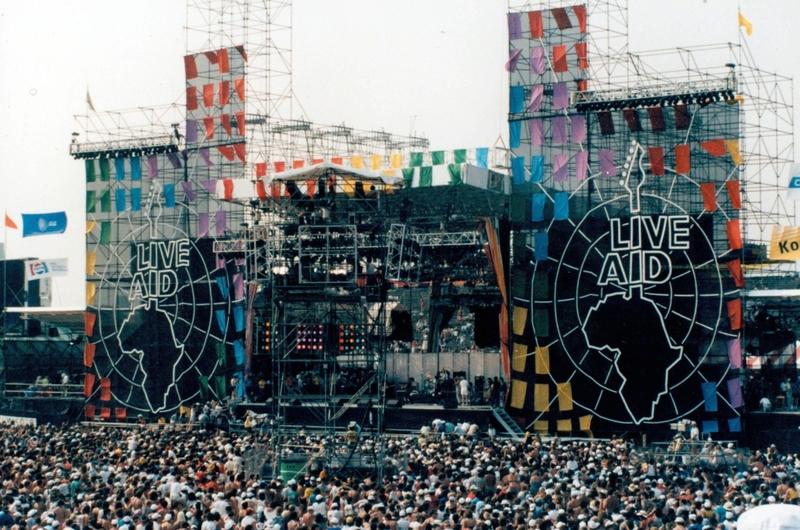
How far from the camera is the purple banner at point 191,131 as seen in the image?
37250 millimetres

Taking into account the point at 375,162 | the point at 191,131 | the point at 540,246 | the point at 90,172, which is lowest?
the point at 540,246

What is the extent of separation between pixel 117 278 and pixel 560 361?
51.7 feet

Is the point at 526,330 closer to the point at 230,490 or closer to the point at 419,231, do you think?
the point at 419,231

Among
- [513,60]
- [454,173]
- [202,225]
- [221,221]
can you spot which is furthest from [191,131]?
[513,60]

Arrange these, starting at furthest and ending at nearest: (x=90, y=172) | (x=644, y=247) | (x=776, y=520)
Answer: (x=90, y=172)
(x=644, y=247)
(x=776, y=520)

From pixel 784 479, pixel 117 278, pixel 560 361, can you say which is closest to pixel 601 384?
pixel 560 361

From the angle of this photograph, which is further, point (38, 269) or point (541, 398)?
point (38, 269)

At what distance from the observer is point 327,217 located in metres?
25.0

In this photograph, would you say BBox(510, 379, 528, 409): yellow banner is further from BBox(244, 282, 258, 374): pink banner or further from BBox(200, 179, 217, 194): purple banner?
BBox(200, 179, 217, 194): purple banner

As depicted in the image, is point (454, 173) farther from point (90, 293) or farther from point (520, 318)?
point (90, 293)

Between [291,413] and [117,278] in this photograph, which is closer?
[291,413]

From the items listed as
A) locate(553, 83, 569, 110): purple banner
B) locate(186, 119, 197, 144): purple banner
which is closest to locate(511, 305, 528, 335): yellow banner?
locate(553, 83, 569, 110): purple banner

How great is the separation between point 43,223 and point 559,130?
18165 mm

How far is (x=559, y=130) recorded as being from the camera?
103 ft
